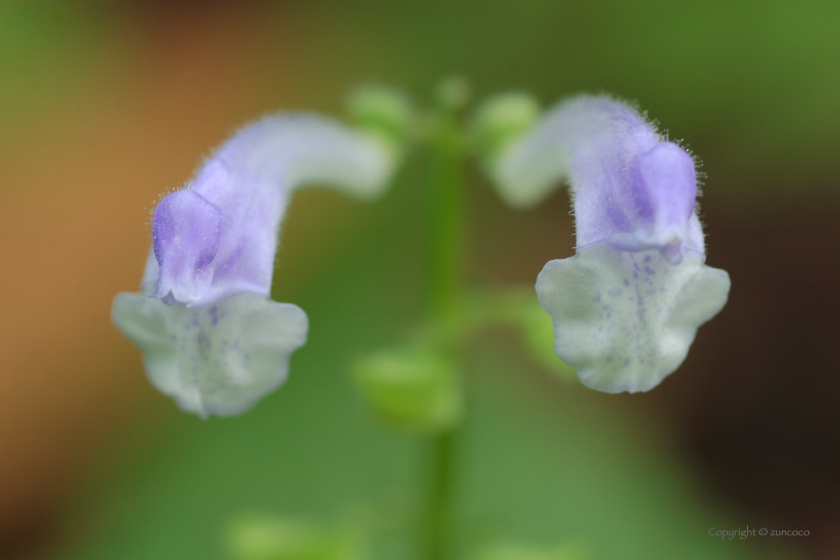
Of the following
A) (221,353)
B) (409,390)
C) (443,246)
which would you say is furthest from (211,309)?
(443,246)

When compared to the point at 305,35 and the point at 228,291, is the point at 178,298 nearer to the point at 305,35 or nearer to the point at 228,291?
the point at 228,291

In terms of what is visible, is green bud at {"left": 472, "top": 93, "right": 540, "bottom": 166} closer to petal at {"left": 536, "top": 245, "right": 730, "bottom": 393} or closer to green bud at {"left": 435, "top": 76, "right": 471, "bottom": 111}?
green bud at {"left": 435, "top": 76, "right": 471, "bottom": 111}

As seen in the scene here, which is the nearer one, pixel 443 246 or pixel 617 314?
pixel 617 314

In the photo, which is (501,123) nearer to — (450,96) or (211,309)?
(450,96)

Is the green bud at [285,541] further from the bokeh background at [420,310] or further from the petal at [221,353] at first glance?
the petal at [221,353]

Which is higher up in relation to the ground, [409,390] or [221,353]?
[409,390]

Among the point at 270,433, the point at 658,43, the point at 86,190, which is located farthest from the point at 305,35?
the point at 270,433

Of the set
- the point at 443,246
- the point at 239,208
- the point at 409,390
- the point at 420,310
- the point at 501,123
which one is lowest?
the point at 409,390
